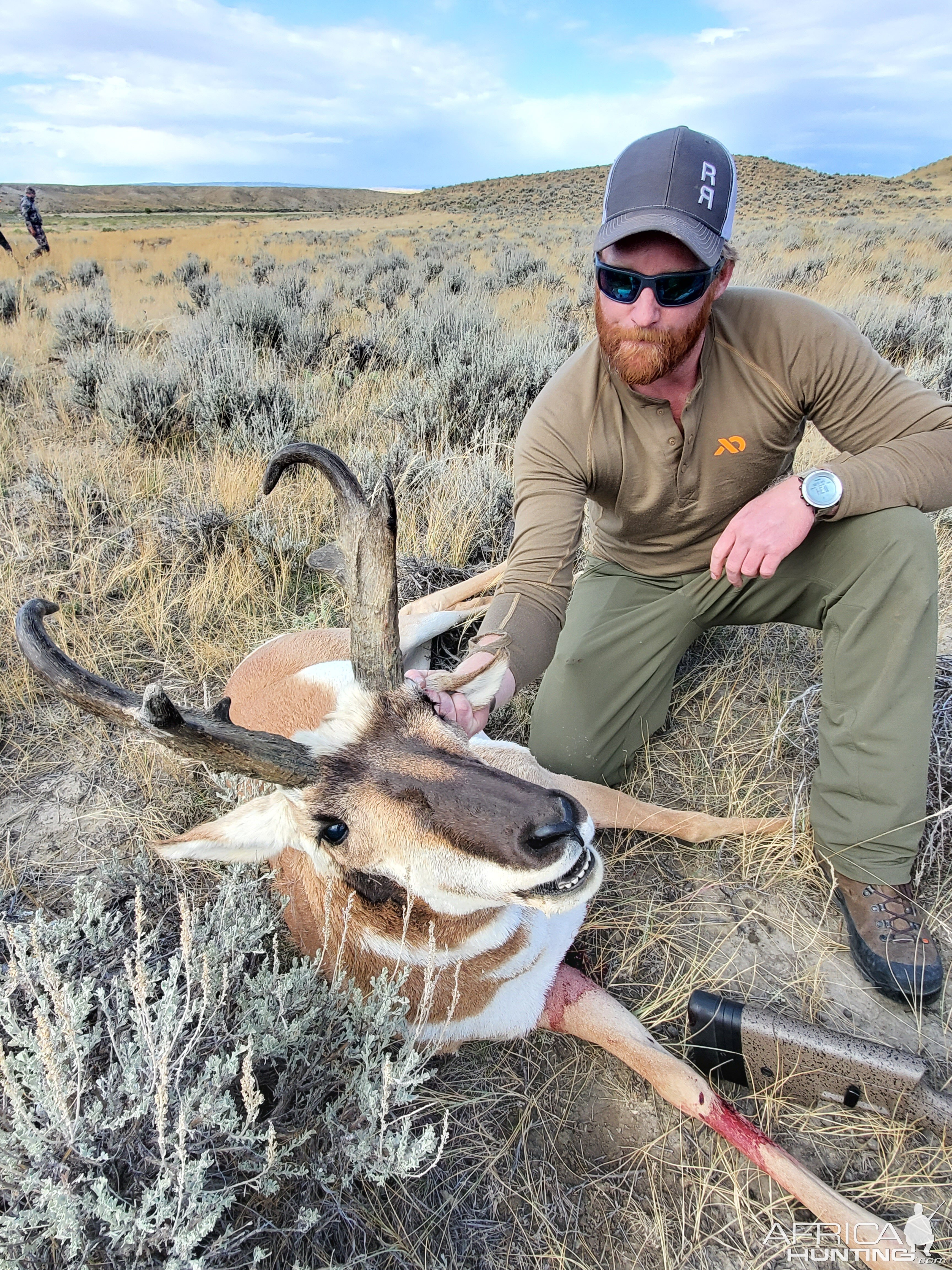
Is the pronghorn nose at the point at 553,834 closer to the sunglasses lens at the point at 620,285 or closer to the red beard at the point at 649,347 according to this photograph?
the red beard at the point at 649,347

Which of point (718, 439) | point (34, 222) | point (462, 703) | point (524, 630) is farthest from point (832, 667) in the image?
point (34, 222)

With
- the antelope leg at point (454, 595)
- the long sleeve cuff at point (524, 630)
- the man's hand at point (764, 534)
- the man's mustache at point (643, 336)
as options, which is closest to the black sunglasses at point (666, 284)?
the man's mustache at point (643, 336)

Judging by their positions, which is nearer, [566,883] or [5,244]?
[566,883]

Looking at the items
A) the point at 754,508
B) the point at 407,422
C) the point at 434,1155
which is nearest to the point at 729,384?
the point at 754,508

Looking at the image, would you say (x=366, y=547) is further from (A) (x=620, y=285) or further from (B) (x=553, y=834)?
(A) (x=620, y=285)

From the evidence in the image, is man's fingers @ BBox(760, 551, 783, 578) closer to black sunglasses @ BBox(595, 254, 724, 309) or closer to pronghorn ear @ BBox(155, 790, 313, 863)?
black sunglasses @ BBox(595, 254, 724, 309)

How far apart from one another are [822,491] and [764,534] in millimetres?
325

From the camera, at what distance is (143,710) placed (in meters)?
1.55

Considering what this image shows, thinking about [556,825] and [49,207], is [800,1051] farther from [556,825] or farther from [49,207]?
[49,207]

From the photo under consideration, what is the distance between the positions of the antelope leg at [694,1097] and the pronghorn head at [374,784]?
24.3 inches

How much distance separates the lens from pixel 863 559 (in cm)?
284

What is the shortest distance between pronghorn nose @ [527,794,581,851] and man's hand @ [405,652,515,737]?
63cm

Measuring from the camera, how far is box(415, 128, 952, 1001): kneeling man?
2658 mm

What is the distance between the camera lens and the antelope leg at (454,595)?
4.21m
